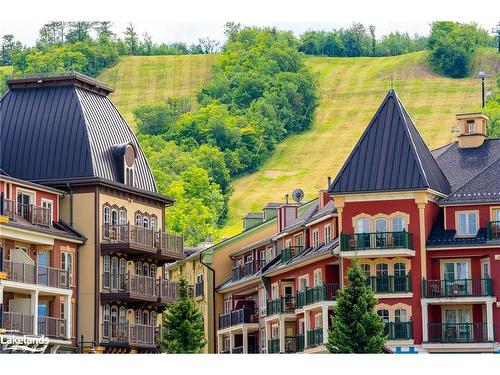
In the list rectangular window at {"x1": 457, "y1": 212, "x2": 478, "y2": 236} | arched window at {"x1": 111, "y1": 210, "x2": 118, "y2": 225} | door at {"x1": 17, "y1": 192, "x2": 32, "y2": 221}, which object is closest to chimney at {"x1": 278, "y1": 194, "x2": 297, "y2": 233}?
rectangular window at {"x1": 457, "y1": 212, "x2": 478, "y2": 236}

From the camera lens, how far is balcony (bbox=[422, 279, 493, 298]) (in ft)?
352

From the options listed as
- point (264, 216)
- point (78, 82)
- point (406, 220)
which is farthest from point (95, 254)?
point (264, 216)

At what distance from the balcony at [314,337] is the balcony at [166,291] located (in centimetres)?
925

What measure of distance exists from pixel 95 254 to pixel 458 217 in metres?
24.2

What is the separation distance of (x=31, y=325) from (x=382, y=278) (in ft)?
81.0

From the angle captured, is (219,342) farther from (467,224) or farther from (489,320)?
(489,320)

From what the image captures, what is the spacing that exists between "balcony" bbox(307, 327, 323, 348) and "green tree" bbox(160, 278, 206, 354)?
1242cm

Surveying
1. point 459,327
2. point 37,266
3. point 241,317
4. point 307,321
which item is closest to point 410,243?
point 459,327

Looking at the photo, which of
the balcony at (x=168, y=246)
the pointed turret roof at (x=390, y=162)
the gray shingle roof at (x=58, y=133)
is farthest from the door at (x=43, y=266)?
the pointed turret roof at (x=390, y=162)

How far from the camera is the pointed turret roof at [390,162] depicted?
111 meters

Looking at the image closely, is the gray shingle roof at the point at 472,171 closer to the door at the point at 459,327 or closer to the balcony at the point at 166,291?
the door at the point at 459,327

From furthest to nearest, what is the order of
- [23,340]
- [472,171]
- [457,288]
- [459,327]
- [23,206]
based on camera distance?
1. [472,171]
2. [457,288]
3. [459,327]
4. [23,206]
5. [23,340]

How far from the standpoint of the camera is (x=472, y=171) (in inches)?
4537

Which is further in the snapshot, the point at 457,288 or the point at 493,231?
the point at 493,231
